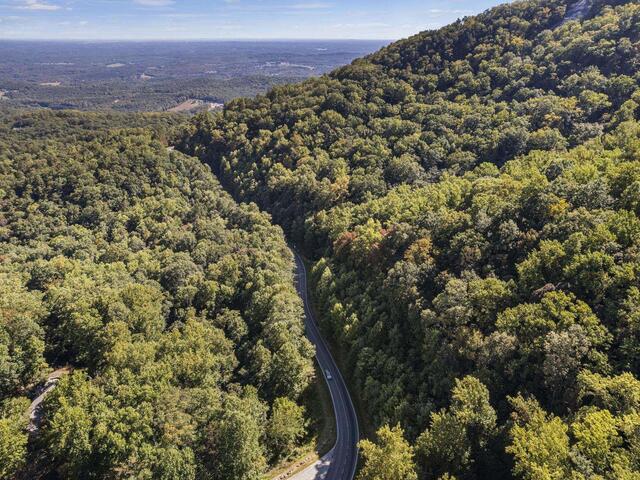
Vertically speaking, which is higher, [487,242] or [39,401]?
[487,242]

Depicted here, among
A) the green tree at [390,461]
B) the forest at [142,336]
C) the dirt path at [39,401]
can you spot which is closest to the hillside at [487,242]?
the green tree at [390,461]

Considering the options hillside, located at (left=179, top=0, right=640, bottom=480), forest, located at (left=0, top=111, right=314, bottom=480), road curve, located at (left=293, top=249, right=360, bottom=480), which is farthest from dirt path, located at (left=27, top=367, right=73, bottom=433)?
hillside, located at (left=179, top=0, right=640, bottom=480)

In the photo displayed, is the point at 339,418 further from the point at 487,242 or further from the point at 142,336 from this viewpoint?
the point at 487,242

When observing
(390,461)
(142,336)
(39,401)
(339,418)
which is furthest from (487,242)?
(39,401)

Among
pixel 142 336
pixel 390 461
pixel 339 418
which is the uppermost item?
pixel 390 461

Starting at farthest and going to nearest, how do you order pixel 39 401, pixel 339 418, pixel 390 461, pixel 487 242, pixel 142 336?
1. pixel 487 242
2. pixel 142 336
3. pixel 339 418
4. pixel 39 401
5. pixel 390 461

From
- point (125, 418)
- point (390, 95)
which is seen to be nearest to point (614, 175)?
point (125, 418)

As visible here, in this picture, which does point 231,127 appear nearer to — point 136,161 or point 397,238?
point 136,161
